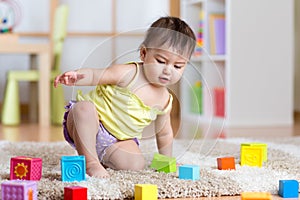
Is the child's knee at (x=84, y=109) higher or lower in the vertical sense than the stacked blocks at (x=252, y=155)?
higher

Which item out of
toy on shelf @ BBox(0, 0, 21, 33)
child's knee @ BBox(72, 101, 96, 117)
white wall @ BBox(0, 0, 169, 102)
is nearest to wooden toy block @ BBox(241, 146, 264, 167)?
child's knee @ BBox(72, 101, 96, 117)

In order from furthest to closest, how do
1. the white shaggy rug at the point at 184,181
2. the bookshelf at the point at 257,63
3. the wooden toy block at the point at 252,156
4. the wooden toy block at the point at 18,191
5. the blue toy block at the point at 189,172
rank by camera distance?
the bookshelf at the point at 257,63 < the wooden toy block at the point at 252,156 < the blue toy block at the point at 189,172 < the white shaggy rug at the point at 184,181 < the wooden toy block at the point at 18,191

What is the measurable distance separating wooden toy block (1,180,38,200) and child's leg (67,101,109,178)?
0.31 metres

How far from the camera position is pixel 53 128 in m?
2.94

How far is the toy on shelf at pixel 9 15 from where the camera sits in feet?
10.6

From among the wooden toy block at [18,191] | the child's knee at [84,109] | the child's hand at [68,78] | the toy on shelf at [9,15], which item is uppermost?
the toy on shelf at [9,15]

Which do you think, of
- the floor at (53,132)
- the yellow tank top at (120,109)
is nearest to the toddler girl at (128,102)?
the yellow tank top at (120,109)

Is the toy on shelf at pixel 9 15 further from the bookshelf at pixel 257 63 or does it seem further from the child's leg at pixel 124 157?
the child's leg at pixel 124 157

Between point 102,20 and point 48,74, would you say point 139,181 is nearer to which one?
point 48,74

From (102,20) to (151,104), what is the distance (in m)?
2.27

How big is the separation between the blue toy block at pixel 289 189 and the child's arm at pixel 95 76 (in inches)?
17.0

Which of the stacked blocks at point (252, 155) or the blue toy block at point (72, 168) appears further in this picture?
the stacked blocks at point (252, 155)

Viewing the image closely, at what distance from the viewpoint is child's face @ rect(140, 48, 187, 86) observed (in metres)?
1.42

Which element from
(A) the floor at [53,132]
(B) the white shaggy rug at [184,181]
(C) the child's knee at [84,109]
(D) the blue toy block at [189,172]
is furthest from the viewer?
(A) the floor at [53,132]
